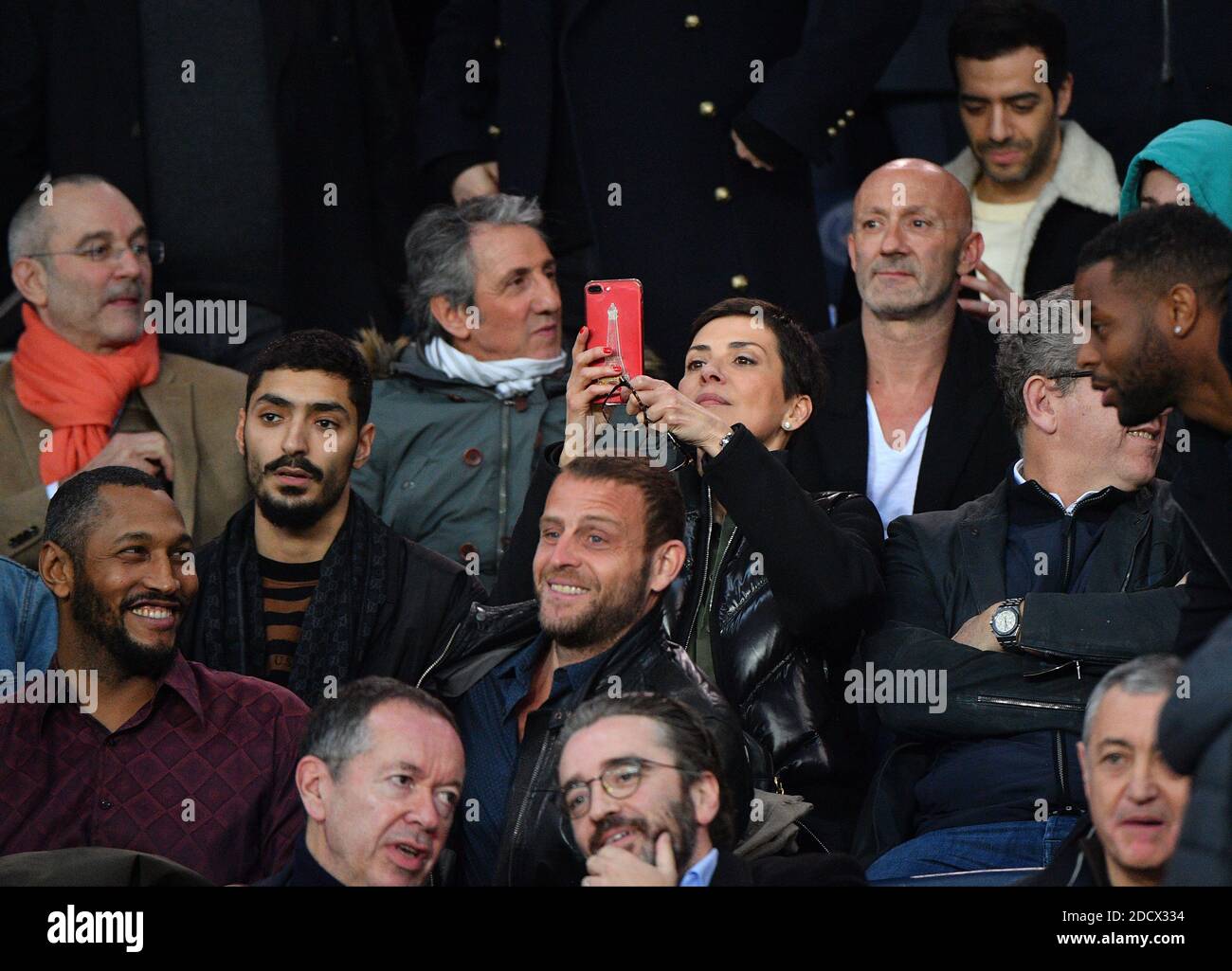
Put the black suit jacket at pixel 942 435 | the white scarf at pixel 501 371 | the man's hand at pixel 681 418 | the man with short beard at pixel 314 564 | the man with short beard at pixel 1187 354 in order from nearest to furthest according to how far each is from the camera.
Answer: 1. the man with short beard at pixel 1187 354
2. the man's hand at pixel 681 418
3. the man with short beard at pixel 314 564
4. the black suit jacket at pixel 942 435
5. the white scarf at pixel 501 371

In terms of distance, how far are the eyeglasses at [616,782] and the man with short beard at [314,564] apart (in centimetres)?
120

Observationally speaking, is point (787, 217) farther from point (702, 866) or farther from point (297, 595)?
point (702, 866)

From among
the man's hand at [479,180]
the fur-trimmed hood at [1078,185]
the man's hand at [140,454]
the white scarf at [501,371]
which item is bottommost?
the man's hand at [140,454]

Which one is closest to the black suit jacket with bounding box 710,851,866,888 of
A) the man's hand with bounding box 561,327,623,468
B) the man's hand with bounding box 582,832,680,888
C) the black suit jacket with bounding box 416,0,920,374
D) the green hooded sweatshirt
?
the man's hand with bounding box 582,832,680,888

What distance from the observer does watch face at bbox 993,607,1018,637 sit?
4785 mm

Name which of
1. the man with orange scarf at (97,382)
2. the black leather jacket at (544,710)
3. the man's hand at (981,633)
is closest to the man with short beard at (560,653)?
the black leather jacket at (544,710)

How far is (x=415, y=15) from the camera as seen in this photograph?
25.3 ft

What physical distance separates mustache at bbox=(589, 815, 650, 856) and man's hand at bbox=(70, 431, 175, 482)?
2243mm

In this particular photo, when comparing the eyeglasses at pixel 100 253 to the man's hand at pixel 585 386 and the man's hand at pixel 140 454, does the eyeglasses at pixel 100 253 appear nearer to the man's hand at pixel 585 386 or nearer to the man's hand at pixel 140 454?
Answer: the man's hand at pixel 140 454

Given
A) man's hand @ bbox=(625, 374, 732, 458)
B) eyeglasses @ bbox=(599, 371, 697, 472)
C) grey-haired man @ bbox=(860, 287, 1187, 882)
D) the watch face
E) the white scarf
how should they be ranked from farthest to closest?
the white scarf → eyeglasses @ bbox=(599, 371, 697, 472) → man's hand @ bbox=(625, 374, 732, 458) → the watch face → grey-haired man @ bbox=(860, 287, 1187, 882)

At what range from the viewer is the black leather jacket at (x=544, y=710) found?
451 cm

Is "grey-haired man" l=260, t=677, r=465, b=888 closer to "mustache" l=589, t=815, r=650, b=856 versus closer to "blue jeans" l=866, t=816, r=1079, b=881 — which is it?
"mustache" l=589, t=815, r=650, b=856

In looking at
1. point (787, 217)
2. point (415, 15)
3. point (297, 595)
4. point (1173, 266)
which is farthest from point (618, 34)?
point (1173, 266)

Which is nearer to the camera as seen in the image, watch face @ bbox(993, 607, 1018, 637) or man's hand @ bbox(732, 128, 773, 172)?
watch face @ bbox(993, 607, 1018, 637)
